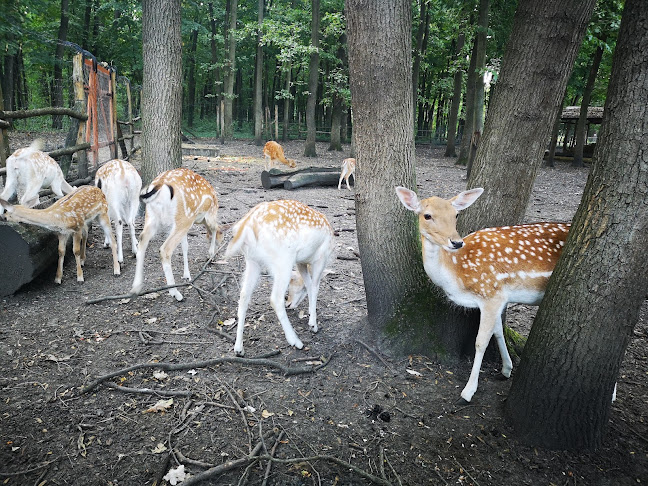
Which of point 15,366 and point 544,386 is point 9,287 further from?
point 544,386

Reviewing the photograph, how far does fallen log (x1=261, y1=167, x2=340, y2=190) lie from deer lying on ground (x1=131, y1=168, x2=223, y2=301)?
515cm

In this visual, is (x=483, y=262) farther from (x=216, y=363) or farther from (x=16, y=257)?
(x=16, y=257)

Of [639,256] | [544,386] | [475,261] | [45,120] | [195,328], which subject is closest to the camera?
[639,256]

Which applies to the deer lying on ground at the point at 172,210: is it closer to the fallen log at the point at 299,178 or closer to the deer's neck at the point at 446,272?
the deer's neck at the point at 446,272

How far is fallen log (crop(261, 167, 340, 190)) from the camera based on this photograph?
10281 millimetres

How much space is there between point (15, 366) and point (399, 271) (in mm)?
2865

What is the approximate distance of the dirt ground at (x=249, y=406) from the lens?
7.68ft

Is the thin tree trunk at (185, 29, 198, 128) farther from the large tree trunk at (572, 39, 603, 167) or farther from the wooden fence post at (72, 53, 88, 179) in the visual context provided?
the large tree trunk at (572, 39, 603, 167)

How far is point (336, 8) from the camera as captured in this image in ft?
67.9

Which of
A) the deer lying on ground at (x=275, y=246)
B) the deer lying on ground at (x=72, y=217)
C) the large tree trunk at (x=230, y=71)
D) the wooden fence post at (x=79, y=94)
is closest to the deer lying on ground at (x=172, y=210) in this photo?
the deer lying on ground at (x=72, y=217)

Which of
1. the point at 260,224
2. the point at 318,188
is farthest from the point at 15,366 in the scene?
the point at 318,188

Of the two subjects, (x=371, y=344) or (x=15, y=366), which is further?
(x=371, y=344)

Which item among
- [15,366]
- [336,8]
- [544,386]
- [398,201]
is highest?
[336,8]

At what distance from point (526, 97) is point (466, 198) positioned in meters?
0.79
